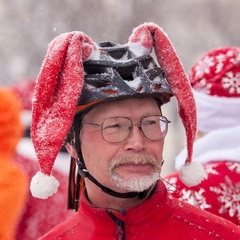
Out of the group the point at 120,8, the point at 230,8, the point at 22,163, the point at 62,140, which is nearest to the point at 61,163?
the point at 22,163

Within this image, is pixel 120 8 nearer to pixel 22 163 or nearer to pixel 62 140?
pixel 22 163

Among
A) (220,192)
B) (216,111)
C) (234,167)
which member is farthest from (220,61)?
(220,192)

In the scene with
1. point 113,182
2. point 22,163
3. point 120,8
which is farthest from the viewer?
point 120,8

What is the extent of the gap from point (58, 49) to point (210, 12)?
10160 mm

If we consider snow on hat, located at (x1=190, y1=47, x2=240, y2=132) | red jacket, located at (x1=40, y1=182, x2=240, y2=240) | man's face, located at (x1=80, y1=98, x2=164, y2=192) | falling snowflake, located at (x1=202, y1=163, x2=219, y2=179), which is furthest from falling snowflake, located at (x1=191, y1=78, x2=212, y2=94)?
red jacket, located at (x1=40, y1=182, x2=240, y2=240)

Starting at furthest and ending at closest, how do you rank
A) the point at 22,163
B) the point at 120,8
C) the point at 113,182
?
the point at 120,8 → the point at 22,163 → the point at 113,182

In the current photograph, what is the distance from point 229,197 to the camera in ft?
11.4

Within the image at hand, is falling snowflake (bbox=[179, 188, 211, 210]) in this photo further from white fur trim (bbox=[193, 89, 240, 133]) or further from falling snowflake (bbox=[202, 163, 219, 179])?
white fur trim (bbox=[193, 89, 240, 133])

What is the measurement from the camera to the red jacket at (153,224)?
2844mm

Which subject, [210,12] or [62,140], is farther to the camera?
[210,12]

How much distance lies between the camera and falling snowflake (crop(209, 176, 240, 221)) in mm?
3459

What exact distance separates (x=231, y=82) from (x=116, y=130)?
1.14 m

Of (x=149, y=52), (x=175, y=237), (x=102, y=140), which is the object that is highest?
(x=149, y=52)

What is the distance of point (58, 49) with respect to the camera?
9.41 feet
